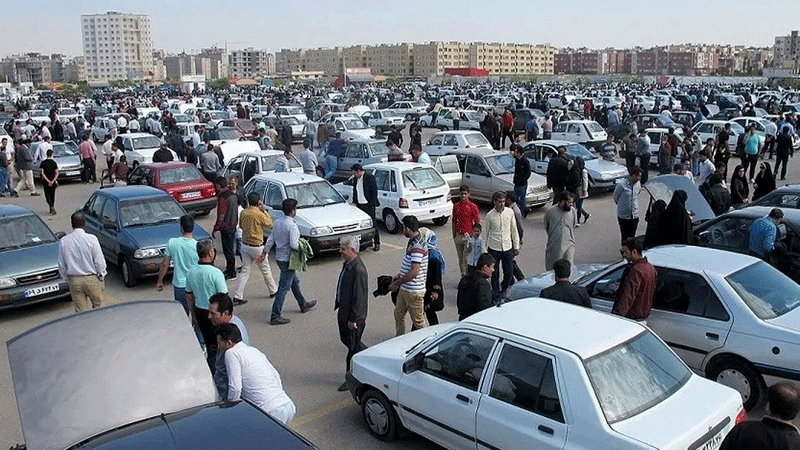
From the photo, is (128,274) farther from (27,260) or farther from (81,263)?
(81,263)

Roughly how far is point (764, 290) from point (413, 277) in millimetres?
3649

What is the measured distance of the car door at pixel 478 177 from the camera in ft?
58.4

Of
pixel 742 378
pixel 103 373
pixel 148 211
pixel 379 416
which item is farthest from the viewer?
pixel 148 211

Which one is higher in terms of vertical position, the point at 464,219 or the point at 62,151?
the point at 62,151

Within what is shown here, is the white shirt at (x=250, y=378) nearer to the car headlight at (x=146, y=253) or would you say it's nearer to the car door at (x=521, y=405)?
the car door at (x=521, y=405)

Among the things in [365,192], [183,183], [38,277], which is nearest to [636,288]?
[365,192]

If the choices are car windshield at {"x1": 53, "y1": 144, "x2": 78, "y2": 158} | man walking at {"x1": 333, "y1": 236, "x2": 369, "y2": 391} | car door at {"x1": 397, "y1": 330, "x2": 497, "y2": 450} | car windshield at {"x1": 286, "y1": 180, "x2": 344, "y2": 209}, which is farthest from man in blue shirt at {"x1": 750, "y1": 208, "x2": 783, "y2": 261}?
car windshield at {"x1": 53, "y1": 144, "x2": 78, "y2": 158}

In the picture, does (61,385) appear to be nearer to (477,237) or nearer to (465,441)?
(465,441)

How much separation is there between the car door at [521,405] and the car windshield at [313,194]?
8.79m

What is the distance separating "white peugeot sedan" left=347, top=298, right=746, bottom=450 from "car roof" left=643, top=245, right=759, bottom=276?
2.05 meters

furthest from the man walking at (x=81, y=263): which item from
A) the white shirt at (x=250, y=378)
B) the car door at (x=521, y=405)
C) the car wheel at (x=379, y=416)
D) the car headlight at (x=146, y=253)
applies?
the car door at (x=521, y=405)

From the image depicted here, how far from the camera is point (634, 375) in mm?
5363

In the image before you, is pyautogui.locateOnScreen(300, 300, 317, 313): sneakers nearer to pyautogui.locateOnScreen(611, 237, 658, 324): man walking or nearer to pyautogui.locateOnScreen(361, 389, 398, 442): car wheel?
pyautogui.locateOnScreen(361, 389, 398, 442): car wheel

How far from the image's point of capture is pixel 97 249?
9.66 meters
